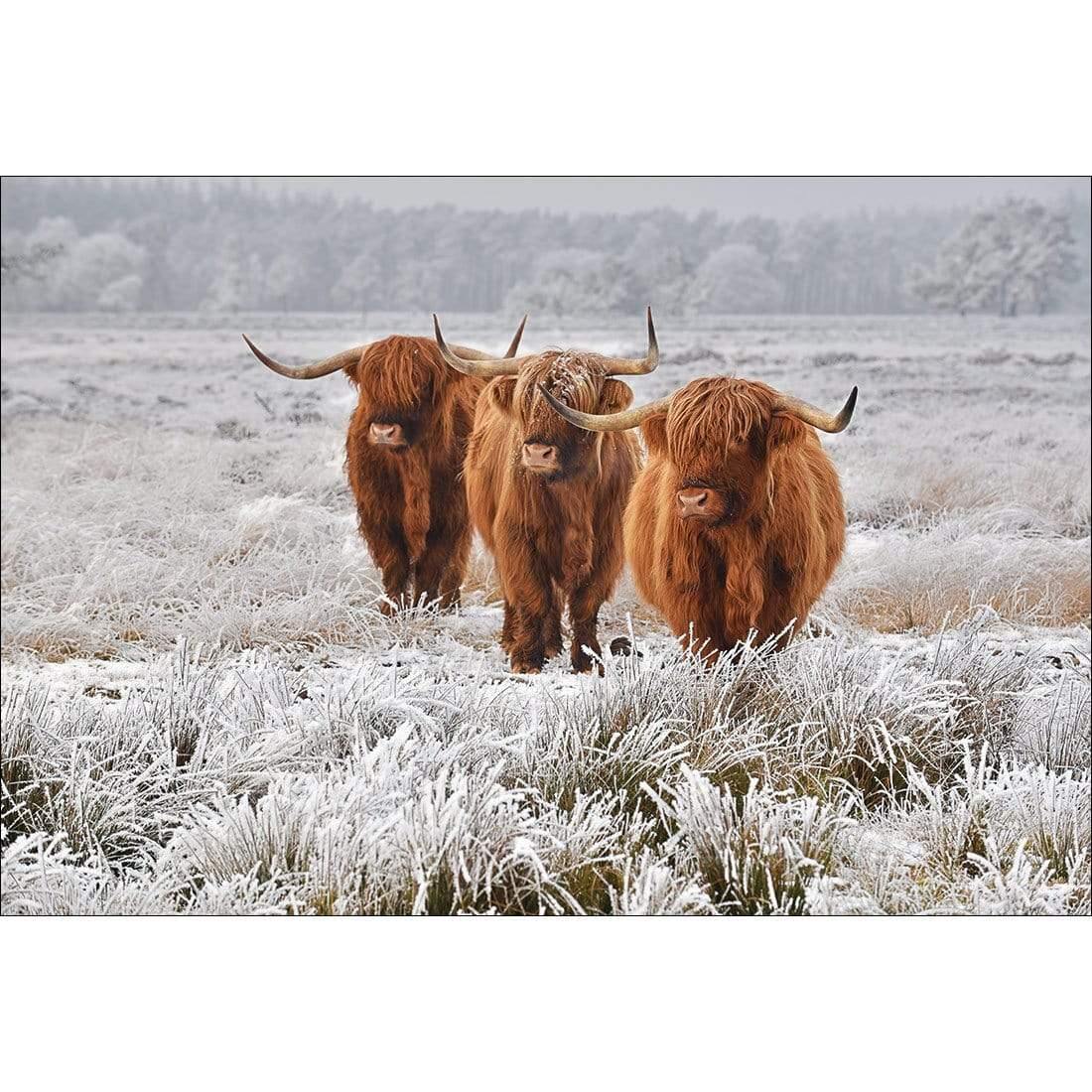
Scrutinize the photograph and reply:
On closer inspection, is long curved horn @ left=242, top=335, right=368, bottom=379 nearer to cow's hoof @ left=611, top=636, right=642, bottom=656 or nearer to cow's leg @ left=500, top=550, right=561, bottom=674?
cow's leg @ left=500, top=550, right=561, bottom=674

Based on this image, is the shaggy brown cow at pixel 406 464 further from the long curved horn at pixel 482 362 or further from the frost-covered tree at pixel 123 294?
the frost-covered tree at pixel 123 294

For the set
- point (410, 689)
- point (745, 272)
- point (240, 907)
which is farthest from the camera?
point (745, 272)

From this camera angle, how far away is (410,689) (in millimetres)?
3393

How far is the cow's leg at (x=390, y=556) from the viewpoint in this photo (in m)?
3.58

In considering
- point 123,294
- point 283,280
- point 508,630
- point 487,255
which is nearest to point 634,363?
point 487,255

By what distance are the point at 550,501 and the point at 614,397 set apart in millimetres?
344

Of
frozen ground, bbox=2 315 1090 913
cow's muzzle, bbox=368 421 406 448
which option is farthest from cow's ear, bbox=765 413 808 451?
cow's muzzle, bbox=368 421 406 448

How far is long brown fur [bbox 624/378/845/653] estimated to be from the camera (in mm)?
3180

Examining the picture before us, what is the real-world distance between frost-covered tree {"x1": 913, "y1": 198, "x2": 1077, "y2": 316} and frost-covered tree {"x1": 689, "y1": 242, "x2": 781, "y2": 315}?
1.52 feet

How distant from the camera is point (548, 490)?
11.2ft

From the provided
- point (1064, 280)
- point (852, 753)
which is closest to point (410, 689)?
point (852, 753)

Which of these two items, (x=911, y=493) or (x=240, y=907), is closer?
(x=240, y=907)

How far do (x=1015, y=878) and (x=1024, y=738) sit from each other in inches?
17.3
